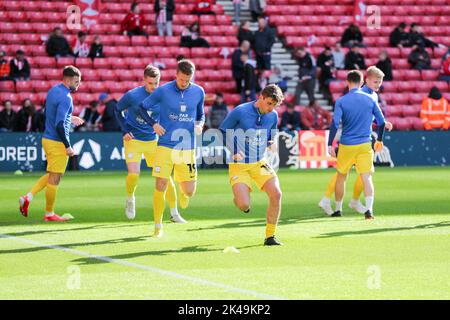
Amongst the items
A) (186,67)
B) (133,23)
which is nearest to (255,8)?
(133,23)

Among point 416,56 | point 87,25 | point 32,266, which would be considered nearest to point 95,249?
point 32,266

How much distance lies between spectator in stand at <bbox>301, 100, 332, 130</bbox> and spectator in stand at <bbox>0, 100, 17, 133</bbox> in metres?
8.51

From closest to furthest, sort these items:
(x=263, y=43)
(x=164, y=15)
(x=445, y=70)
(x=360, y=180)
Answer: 1. (x=360, y=180)
2. (x=263, y=43)
3. (x=164, y=15)
4. (x=445, y=70)

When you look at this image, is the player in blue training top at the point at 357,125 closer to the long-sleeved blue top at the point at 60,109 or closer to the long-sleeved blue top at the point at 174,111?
the long-sleeved blue top at the point at 174,111

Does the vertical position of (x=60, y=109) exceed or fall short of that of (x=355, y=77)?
it falls short

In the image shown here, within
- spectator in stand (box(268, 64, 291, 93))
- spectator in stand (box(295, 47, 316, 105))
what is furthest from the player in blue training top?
spectator in stand (box(295, 47, 316, 105))

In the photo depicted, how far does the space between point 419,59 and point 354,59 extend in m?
3.19

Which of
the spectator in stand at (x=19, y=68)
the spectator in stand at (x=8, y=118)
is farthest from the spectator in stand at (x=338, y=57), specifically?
the spectator in stand at (x=8, y=118)

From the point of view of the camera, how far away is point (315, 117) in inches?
1214

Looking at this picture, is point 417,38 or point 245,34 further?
point 417,38

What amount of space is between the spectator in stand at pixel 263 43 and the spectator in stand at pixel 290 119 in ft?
10.4

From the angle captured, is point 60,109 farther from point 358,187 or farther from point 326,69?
point 326,69

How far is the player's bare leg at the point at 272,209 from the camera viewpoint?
12.4m

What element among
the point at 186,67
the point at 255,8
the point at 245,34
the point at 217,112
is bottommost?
the point at 217,112
